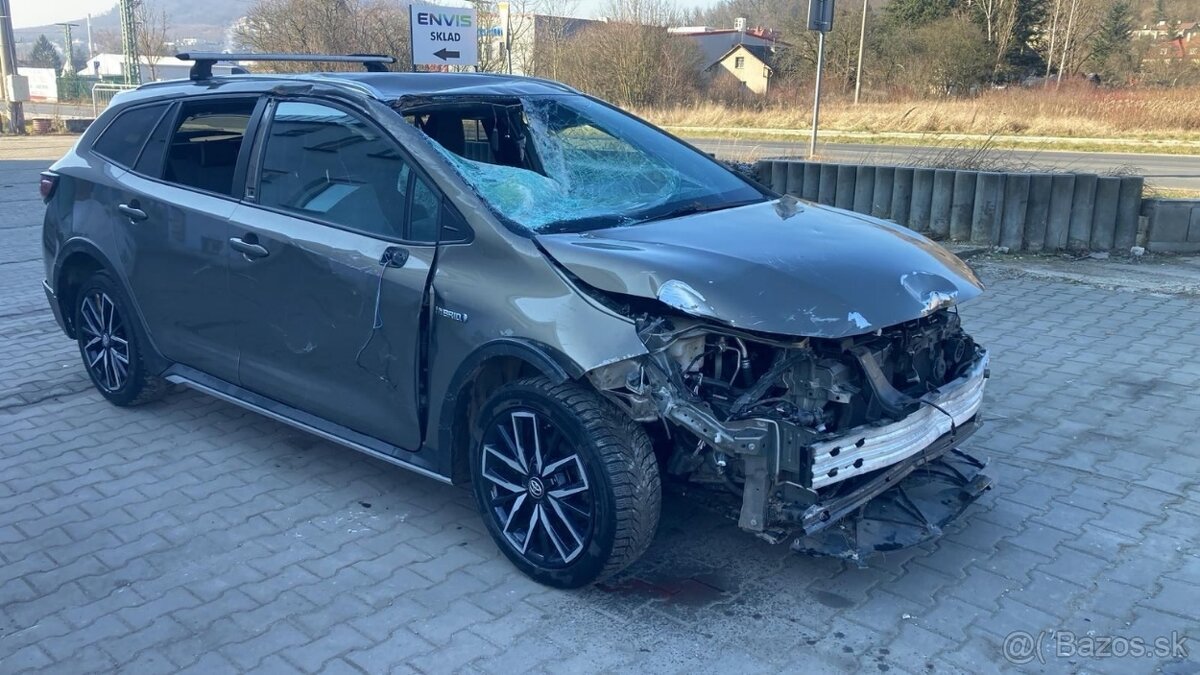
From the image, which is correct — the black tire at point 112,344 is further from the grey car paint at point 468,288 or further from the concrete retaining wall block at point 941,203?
the concrete retaining wall block at point 941,203

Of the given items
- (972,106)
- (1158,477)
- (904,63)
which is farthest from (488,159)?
(904,63)

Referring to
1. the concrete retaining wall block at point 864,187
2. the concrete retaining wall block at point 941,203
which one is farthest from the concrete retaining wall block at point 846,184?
the concrete retaining wall block at point 941,203

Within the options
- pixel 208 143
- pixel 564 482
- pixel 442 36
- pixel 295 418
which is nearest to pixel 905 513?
pixel 564 482

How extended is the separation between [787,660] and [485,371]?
154 centimetres

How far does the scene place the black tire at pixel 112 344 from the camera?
17.7 feet

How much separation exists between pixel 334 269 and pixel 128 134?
2.12m

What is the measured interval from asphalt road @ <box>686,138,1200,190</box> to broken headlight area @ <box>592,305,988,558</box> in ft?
26.0

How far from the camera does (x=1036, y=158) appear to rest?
1906 cm

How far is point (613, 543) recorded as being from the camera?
137 inches

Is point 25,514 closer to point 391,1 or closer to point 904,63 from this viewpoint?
point 391,1

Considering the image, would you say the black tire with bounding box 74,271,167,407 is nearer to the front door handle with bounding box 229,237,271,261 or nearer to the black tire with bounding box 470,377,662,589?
the front door handle with bounding box 229,237,271,261

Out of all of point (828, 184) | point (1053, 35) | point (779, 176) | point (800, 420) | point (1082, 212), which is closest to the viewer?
point (800, 420)

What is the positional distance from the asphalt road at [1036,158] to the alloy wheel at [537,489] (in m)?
8.64

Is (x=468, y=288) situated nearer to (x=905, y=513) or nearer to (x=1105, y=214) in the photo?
(x=905, y=513)
